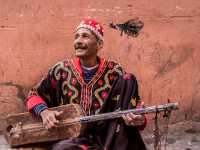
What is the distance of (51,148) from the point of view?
6.01 metres

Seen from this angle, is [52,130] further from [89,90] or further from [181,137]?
[181,137]

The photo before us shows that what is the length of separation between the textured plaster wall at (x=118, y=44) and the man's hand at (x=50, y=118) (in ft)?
5.70

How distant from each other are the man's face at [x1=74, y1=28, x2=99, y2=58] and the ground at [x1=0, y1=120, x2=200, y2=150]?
1723 millimetres

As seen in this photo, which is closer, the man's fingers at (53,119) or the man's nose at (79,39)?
the man's fingers at (53,119)

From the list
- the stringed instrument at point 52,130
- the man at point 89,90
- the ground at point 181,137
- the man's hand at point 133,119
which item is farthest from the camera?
the ground at point 181,137

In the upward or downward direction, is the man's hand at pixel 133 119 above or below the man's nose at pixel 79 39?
below

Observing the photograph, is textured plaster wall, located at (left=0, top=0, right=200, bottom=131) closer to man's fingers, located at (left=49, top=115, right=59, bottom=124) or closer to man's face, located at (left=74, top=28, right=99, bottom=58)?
man's face, located at (left=74, top=28, right=99, bottom=58)

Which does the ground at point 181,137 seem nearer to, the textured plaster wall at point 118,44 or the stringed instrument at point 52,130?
the textured plaster wall at point 118,44

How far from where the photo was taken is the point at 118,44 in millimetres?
7602

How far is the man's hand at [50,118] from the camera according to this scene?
19.1 feet

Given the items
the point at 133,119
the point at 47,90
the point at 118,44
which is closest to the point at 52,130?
the point at 47,90

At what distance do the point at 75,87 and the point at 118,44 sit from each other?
5.34ft

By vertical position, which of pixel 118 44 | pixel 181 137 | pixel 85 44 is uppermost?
pixel 85 44

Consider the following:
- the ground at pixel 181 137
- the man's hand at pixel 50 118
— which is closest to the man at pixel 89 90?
the man's hand at pixel 50 118
